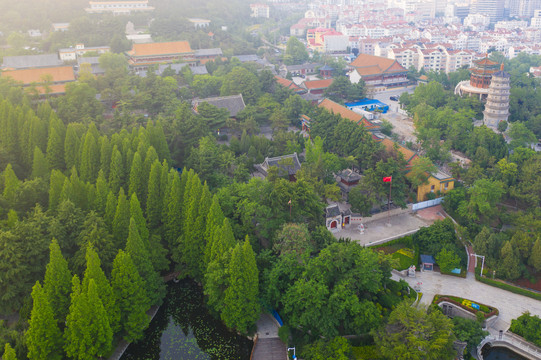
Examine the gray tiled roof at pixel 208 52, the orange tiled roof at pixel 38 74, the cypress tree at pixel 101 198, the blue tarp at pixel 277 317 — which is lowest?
the blue tarp at pixel 277 317

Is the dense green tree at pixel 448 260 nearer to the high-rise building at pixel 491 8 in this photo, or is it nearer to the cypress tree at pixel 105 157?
the cypress tree at pixel 105 157

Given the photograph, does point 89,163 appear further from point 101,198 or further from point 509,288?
point 509,288

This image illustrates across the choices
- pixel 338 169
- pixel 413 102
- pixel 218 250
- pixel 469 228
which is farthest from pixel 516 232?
pixel 413 102

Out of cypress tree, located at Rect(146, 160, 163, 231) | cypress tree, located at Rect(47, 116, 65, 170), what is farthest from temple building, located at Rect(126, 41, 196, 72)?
cypress tree, located at Rect(146, 160, 163, 231)

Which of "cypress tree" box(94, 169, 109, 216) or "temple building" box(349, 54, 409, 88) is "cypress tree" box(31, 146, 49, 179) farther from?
"temple building" box(349, 54, 409, 88)

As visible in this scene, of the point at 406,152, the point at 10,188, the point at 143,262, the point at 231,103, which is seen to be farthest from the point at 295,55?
the point at 143,262

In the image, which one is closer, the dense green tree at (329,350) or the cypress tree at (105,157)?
the dense green tree at (329,350)

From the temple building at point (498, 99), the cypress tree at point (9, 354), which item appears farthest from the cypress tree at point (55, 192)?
the temple building at point (498, 99)
